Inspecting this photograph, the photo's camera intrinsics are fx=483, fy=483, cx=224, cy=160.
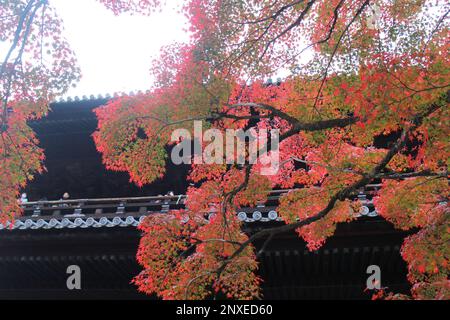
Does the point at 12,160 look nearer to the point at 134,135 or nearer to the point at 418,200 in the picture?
the point at 134,135

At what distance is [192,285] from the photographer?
590cm

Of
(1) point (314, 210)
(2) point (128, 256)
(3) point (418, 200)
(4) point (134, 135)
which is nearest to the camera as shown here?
(4) point (134, 135)

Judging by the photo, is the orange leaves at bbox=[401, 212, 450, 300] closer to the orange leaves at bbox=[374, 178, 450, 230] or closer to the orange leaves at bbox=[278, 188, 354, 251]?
the orange leaves at bbox=[374, 178, 450, 230]

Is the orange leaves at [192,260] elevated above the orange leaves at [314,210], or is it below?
below

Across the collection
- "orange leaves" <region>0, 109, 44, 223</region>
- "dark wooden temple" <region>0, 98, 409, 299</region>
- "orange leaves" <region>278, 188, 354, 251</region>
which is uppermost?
"orange leaves" <region>0, 109, 44, 223</region>

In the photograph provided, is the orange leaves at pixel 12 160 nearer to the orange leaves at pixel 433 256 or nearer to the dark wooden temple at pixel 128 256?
the dark wooden temple at pixel 128 256

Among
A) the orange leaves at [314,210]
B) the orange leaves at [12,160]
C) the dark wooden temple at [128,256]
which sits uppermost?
the orange leaves at [12,160]

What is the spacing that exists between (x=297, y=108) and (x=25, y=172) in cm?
372

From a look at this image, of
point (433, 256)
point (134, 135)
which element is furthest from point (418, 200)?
point (134, 135)

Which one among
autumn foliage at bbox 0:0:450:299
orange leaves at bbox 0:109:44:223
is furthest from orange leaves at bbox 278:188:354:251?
orange leaves at bbox 0:109:44:223

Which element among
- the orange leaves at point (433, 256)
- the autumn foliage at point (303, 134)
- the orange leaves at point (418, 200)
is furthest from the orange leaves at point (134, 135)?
the orange leaves at point (433, 256)

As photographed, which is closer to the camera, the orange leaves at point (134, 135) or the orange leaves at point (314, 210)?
the orange leaves at point (134, 135)

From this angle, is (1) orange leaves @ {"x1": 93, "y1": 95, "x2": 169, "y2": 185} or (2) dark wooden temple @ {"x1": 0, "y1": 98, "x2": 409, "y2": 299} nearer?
(1) orange leaves @ {"x1": 93, "y1": 95, "x2": 169, "y2": 185}

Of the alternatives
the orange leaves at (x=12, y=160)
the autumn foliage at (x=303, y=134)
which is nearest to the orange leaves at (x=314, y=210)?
the autumn foliage at (x=303, y=134)
